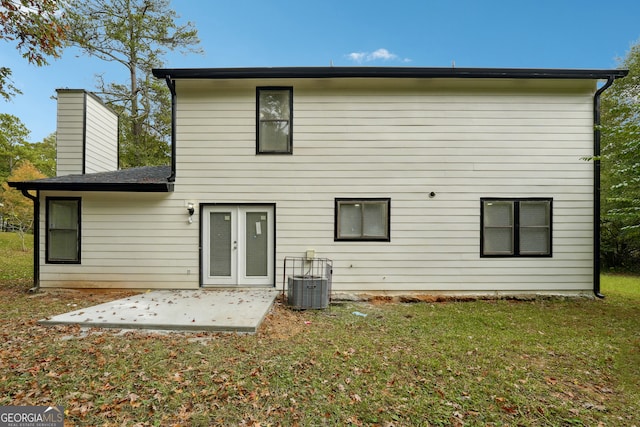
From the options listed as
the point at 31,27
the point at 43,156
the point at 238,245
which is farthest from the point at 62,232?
the point at 43,156

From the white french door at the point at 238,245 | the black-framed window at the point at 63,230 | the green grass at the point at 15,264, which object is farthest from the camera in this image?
the green grass at the point at 15,264

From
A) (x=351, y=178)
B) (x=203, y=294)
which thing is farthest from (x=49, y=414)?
(x=351, y=178)

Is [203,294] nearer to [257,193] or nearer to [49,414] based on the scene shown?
[257,193]

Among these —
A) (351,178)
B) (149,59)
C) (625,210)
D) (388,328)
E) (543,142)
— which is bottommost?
(388,328)

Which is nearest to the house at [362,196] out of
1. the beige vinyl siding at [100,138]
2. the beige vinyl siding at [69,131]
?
the beige vinyl siding at [69,131]

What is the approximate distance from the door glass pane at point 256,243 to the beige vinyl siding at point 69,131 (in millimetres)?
4484

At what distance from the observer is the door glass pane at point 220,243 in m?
6.30

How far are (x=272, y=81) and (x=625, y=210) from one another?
751 centimetres

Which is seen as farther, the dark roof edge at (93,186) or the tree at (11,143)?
the tree at (11,143)

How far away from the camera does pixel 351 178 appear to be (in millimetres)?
6305

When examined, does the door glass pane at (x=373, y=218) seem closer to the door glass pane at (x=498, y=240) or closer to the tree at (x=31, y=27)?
the door glass pane at (x=498, y=240)

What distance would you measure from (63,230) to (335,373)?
6.74 meters

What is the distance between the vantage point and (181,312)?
469 centimetres

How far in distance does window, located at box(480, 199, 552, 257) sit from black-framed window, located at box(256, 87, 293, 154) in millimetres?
4658
